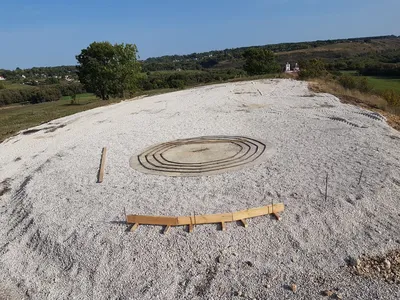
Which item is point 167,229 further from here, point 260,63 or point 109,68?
point 260,63

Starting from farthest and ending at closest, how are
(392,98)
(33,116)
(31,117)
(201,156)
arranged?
(392,98)
(33,116)
(31,117)
(201,156)

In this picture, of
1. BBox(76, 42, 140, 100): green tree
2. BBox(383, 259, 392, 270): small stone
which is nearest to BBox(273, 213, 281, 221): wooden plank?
BBox(383, 259, 392, 270): small stone

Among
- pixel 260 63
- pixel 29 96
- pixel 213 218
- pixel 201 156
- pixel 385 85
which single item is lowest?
pixel 385 85

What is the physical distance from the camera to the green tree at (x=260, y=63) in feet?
170

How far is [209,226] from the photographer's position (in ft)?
24.7

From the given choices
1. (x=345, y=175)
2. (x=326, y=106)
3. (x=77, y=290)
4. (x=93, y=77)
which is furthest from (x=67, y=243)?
(x=93, y=77)

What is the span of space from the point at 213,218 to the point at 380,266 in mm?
3444

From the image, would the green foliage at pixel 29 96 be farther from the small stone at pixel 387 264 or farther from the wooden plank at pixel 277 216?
the small stone at pixel 387 264

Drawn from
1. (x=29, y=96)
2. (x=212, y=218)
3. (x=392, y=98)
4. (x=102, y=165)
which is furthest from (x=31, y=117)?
(x=29, y=96)

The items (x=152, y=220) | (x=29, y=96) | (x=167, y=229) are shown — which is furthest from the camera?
(x=29, y=96)

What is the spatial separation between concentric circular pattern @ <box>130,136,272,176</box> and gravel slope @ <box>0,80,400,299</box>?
1.56ft

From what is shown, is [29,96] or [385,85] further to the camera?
[29,96]

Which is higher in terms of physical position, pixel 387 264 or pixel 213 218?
pixel 213 218

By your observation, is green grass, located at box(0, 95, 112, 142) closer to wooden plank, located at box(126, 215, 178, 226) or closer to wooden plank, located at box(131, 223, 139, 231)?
wooden plank, located at box(126, 215, 178, 226)
